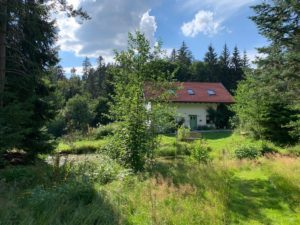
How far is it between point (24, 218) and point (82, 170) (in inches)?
159

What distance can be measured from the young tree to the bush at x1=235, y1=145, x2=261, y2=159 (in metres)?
5.22

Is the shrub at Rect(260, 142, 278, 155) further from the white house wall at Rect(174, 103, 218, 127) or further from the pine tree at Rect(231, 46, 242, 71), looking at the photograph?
the pine tree at Rect(231, 46, 242, 71)

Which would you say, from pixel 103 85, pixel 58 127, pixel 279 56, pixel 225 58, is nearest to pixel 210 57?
pixel 225 58

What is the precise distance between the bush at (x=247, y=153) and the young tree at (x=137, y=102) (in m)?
5.22

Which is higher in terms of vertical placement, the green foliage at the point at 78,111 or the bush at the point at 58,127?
the green foliage at the point at 78,111

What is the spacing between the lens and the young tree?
1076cm

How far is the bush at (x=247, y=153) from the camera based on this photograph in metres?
15.1

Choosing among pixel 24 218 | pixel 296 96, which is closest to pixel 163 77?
pixel 296 96

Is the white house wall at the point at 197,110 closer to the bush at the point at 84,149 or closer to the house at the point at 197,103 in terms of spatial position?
the house at the point at 197,103

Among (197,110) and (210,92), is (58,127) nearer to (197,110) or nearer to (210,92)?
(197,110)

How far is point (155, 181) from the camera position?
7.80 meters

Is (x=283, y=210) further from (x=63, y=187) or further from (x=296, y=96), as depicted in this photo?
(x=296, y=96)

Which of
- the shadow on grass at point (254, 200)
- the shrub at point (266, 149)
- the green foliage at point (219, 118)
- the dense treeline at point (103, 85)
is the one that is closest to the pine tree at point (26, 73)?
the shadow on grass at point (254, 200)

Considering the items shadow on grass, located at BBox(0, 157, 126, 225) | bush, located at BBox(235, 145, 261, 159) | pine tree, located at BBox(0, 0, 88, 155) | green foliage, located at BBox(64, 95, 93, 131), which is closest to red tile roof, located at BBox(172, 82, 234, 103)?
green foliage, located at BBox(64, 95, 93, 131)
